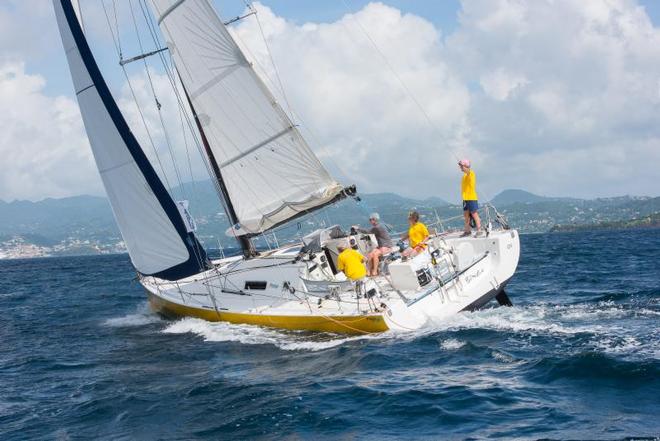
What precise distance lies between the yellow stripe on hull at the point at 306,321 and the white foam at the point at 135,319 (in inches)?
77.9

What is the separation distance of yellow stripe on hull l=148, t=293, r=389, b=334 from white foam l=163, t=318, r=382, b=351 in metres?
0.12

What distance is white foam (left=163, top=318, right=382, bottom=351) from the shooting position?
11398 mm

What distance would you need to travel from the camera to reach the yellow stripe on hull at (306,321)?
11.2m

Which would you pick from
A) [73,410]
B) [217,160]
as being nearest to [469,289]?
[217,160]

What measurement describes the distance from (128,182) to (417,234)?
7206mm

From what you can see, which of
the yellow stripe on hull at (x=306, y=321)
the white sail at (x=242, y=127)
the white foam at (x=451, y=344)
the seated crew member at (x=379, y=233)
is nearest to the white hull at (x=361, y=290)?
the yellow stripe on hull at (x=306, y=321)

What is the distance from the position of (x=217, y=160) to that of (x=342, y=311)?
4681mm

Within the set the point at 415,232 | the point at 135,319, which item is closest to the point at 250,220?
the point at 415,232

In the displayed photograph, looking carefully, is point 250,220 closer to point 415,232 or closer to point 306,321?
point 306,321

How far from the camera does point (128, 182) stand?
50.2 feet

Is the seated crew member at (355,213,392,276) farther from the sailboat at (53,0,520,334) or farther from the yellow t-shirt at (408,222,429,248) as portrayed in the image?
the yellow t-shirt at (408,222,429,248)

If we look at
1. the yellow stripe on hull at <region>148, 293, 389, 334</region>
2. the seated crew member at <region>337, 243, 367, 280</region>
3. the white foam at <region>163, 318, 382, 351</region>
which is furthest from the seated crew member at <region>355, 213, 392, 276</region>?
the white foam at <region>163, 318, 382, 351</region>

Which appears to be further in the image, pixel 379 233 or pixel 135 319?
pixel 135 319

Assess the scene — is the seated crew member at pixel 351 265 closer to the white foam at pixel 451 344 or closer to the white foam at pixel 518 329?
the white foam at pixel 518 329
